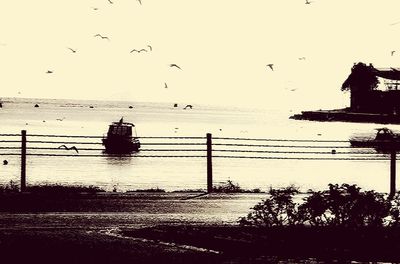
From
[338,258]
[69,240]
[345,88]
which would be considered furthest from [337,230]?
[345,88]

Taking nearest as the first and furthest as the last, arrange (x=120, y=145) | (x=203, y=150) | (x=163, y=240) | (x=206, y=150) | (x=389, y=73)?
(x=163, y=240) → (x=206, y=150) → (x=203, y=150) → (x=120, y=145) → (x=389, y=73)

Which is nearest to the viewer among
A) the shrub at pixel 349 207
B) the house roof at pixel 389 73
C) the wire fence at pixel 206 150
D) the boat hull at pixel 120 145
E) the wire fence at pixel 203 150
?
the shrub at pixel 349 207

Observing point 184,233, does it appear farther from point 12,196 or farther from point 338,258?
point 12,196

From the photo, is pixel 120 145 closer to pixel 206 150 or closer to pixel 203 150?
pixel 203 150

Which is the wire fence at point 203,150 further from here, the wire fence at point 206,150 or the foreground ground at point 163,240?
the foreground ground at point 163,240

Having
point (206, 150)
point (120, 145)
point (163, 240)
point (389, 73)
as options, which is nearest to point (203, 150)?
point (206, 150)

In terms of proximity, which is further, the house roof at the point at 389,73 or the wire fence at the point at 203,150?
the house roof at the point at 389,73

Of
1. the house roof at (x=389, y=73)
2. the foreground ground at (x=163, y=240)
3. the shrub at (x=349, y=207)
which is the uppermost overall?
the house roof at (x=389, y=73)

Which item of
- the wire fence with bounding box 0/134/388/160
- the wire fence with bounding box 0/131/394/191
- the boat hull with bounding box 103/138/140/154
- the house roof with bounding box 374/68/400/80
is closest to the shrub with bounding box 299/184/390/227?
the wire fence with bounding box 0/131/394/191

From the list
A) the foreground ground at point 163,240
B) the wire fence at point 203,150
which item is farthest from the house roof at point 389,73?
the foreground ground at point 163,240

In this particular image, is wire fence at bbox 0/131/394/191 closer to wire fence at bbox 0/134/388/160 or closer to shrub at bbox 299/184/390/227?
wire fence at bbox 0/134/388/160

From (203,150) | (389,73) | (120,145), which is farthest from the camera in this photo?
(389,73)

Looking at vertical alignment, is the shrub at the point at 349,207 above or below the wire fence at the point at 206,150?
below

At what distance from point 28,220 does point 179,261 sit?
5475 millimetres
